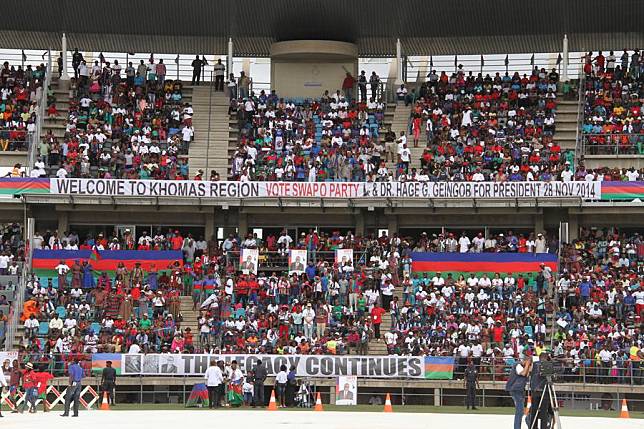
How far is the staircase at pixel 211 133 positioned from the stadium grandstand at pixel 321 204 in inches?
4.6

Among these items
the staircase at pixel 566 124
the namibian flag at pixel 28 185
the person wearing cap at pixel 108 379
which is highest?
the staircase at pixel 566 124

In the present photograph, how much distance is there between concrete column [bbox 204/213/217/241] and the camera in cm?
5312

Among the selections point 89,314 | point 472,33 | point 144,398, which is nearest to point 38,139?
point 89,314

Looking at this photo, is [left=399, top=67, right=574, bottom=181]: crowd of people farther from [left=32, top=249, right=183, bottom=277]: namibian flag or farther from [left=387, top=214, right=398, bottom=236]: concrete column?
[left=32, top=249, right=183, bottom=277]: namibian flag

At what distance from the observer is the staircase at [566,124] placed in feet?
178

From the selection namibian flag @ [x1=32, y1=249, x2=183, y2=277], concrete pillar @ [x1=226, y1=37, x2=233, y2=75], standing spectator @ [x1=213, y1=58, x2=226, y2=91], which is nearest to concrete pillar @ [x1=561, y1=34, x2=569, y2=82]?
concrete pillar @ [x1=226, y1=37, x2=233, y2=75]

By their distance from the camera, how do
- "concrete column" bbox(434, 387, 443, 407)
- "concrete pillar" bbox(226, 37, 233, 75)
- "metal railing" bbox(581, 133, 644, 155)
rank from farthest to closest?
"concrete pillar" bbox(226, 37, 233, 75), "metal railing" bbox(581, 133, 644, 155), "concrete column" bbox(434, 387, 443, 407)

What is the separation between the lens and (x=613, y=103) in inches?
2181

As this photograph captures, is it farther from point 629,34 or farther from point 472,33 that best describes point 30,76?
point 629,34

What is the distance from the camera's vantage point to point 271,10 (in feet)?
182

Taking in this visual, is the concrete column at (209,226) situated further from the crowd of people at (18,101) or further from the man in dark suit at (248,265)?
the crowd of people at (18,101)

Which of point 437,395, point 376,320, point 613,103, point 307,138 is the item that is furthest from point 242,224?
point 613,103

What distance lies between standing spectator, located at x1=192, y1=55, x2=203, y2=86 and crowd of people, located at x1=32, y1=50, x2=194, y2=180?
88 centimetres

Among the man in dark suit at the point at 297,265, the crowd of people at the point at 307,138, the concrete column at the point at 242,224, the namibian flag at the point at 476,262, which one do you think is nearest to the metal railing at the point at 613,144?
the namibian flag at the point at 476,262
